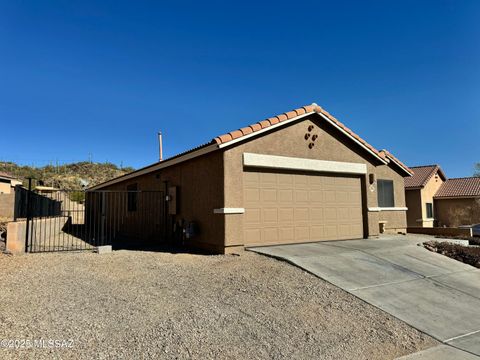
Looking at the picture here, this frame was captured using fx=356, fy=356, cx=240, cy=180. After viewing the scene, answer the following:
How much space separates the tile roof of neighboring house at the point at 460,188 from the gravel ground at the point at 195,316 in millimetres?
26298

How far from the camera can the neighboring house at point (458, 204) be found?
90.9ft

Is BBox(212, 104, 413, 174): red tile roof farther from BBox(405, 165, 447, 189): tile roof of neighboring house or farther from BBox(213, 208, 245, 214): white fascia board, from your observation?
BBox(405, 165, 447, 189): tile roof of neighboring house

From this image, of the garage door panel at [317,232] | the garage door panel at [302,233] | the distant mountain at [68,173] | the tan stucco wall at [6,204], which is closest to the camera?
the garage door panel at [302,233]

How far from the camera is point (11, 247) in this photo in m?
10.2

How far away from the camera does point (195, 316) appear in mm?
5422

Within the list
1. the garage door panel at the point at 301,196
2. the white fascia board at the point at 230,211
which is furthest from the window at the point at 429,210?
the white fascia board at the point at 230,211

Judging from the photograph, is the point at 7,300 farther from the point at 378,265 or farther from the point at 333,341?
the point at 378,265

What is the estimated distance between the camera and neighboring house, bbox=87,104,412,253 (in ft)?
33.3

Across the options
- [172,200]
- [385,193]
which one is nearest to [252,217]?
[172,200]

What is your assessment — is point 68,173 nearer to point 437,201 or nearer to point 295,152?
point 437,201

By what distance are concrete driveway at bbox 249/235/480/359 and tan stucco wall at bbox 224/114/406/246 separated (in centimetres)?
132

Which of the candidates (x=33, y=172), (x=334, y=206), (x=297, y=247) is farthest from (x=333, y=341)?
(x=33, y=172)

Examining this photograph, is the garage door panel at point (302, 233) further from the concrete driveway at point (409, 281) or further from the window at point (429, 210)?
the window at point (429, 210)

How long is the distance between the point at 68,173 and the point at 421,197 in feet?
137
